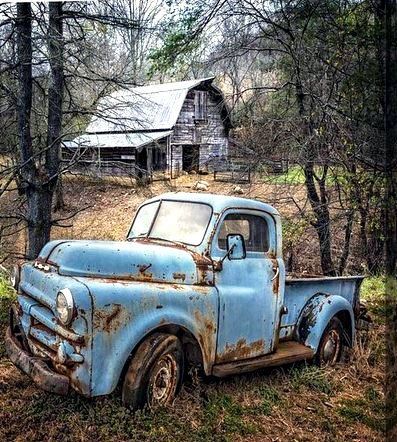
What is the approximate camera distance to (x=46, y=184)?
16.4 ft

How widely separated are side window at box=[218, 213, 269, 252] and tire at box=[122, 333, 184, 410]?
31.2 inches

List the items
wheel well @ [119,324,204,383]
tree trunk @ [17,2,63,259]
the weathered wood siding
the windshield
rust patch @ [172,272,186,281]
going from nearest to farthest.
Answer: wheel well @ [119,324,204,383] → rust patch @ [172,272,186,281] → the windshield → tree trunk @ [17,2,63,259] → the weathered wood siding

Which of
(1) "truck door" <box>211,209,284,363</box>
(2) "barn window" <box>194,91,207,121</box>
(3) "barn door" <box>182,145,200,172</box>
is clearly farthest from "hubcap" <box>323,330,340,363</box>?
(2) "barn window" <box>194,91,207,121</box>

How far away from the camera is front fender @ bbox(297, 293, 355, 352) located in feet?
11.5

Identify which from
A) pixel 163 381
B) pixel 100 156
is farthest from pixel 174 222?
pixel 100 156

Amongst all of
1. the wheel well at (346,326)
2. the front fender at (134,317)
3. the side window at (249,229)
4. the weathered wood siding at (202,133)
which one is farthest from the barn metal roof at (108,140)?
the front fender at (134,317)

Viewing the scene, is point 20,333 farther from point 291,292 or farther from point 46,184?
point 46,184

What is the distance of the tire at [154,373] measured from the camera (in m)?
2.41

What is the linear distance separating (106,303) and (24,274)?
0.80 metres

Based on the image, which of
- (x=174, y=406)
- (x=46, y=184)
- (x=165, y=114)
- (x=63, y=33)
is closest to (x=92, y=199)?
(x=46, y=184)

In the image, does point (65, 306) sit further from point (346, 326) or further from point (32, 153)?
point (32, 153)

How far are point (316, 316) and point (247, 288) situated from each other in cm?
79

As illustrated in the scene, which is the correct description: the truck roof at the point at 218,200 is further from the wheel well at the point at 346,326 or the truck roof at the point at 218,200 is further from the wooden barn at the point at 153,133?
the wooden barn at the point at 153,133

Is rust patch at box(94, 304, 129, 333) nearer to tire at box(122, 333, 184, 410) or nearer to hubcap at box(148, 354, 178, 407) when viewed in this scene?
tire at box(122, 333, 184, 410)
